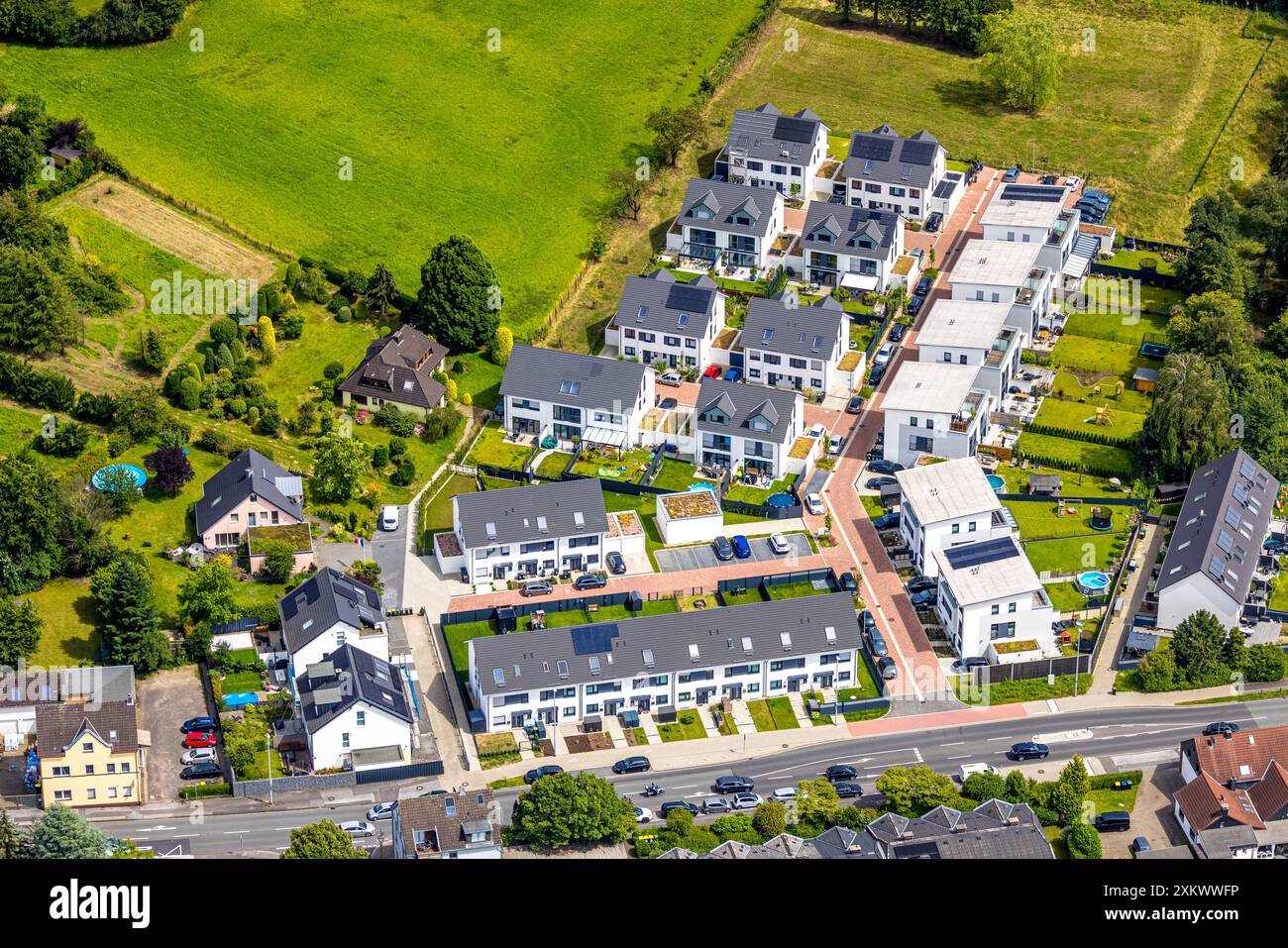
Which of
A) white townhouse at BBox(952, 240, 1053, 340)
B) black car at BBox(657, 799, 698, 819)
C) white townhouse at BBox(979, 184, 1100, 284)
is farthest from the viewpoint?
white townhouse at BBox(979, 184, 1100, 284)

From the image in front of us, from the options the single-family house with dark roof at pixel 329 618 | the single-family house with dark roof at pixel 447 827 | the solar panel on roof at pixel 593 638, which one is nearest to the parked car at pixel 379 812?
the single-family house with dark roof at pixel 447 827

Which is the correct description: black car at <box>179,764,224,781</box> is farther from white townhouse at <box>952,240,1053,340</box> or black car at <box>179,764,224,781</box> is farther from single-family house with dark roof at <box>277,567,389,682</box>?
white townhouse at <box>952,240,1053,340</box>

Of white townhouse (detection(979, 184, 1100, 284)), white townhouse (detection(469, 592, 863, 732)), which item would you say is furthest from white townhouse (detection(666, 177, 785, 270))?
white townhouse (detection(469, 592, 863, 732))

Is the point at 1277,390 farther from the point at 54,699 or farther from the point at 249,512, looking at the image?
the point at 54,699

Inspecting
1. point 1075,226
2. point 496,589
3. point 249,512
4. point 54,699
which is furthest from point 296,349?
point 1075,226

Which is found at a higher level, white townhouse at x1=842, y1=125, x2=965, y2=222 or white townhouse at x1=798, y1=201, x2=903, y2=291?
white townhouse at x1=842, y1=125, x2=965, y2=222

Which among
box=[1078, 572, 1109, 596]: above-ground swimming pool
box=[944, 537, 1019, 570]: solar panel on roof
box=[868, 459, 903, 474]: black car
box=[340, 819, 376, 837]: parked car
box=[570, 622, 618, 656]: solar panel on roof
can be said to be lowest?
box=[340, 819, 376, 837]: parked car
